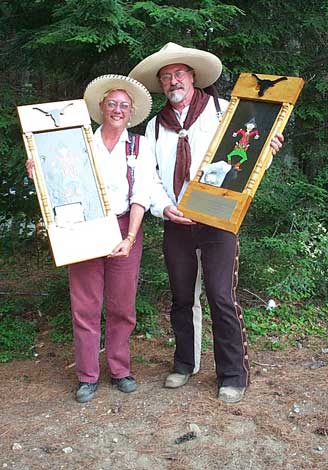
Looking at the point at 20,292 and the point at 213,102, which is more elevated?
the point at 213,102

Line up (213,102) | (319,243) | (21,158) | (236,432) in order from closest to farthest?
(236,432) < (213,102) < (21,158) < (319,243)

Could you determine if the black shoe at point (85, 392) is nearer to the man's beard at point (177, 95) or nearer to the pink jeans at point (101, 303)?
the pink jeans at point (101, 303)

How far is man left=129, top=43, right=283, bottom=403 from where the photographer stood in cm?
353

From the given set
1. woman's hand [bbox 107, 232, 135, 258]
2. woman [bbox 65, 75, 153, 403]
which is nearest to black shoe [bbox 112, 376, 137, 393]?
woman [bbox 65, 75, 153, 403]

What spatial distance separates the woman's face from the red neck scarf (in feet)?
0.83

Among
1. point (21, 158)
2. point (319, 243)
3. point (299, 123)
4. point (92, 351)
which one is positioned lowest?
point (92, 351)

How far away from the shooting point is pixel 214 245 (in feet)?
11.7

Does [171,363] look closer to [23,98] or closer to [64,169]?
[64,169]

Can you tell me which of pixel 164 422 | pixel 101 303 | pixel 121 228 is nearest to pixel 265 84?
pixel 121 228

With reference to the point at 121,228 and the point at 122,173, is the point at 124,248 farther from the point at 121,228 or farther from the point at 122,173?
the point at 122,173

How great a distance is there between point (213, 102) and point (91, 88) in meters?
0.76

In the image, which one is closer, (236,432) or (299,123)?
(236,432)

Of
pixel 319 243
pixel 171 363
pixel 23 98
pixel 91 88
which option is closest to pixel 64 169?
pixel 91 88

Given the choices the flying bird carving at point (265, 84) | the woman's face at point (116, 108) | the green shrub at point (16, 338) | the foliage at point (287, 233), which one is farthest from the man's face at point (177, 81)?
the green shrub at point (16, 338)
